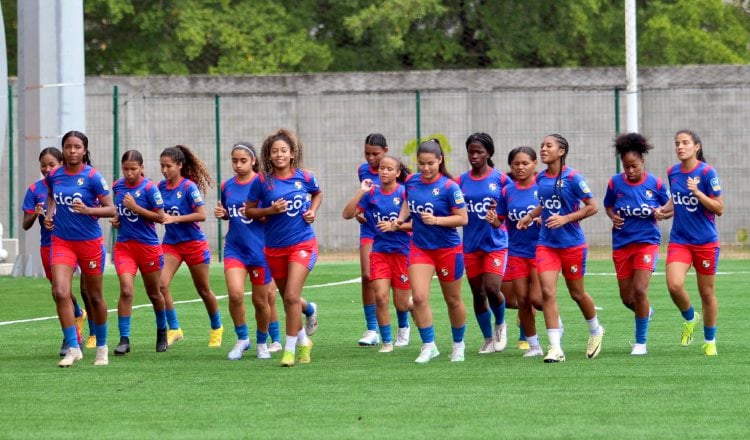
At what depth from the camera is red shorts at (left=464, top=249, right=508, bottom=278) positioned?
1177cm

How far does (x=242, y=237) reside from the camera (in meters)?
11.7

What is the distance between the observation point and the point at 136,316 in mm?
15969

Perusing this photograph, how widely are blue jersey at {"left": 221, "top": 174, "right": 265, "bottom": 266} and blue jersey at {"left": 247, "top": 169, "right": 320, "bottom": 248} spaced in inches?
13.5

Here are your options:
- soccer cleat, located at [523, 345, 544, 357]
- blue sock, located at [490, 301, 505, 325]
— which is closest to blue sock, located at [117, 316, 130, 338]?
blue sock, located at [490, 301, 505, 325]

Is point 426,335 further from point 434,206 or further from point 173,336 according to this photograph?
point 173,336

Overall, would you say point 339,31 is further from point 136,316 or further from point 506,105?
point 136,316

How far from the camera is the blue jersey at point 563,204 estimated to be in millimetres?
11258

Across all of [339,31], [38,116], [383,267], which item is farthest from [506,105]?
[383,267]

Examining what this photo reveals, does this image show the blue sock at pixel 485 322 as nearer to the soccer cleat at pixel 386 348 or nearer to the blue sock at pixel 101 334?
the soccer cleat at pixel 386 348

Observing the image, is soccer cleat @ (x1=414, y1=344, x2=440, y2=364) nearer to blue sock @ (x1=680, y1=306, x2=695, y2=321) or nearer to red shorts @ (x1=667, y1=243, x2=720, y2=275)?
red shorts @ (x1=667, y1=243, x2=720, y2=275)

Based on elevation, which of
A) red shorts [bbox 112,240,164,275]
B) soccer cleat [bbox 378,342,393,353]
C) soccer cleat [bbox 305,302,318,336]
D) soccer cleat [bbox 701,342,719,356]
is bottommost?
soccer cleat [bbox 378,342,393,353]

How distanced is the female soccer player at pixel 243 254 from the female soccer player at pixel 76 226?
102 centimetres

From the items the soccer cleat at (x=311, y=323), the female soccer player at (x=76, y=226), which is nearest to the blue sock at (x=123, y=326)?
the female soccer player at (x=76, y=226)

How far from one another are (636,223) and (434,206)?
182 cm
